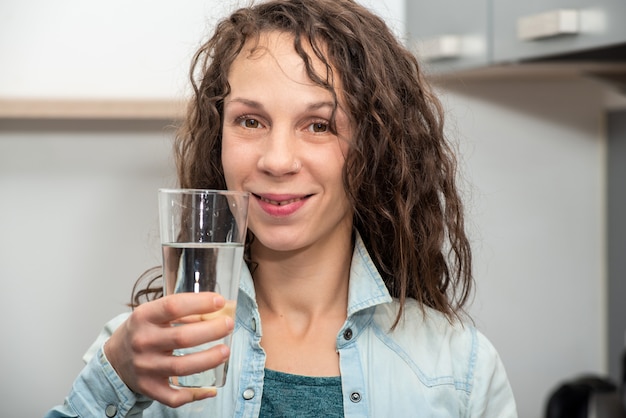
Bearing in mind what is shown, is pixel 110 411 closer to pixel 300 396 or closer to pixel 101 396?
pixel 101 396

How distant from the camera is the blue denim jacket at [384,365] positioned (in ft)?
3.73

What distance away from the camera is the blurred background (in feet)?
6.02

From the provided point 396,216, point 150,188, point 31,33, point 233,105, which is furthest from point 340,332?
point 31,33

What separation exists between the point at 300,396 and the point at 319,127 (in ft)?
1.06

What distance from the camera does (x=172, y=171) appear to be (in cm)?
191

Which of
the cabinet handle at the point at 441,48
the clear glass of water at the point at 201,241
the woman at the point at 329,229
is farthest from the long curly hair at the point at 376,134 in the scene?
the cabinet handle at the point at 441,48

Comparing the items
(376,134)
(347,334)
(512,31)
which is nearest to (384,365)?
(347,334)

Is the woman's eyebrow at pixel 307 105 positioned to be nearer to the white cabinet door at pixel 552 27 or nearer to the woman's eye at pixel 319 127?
the woman's eye at pixel 319 127

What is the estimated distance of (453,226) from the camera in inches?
51.1

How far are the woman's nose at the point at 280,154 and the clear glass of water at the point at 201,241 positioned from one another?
0.50 feet

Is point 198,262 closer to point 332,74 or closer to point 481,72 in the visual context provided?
point 332,74

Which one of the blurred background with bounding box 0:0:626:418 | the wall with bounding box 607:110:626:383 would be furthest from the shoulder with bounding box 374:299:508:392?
Result: the wall with bounding box 607:110:626:383

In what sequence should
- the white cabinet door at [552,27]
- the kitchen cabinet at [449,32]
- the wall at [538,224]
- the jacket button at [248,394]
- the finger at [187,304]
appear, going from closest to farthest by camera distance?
1. the finger at [187,304]
2. the jacket button at [248,394]
3. the white cabinet door at [552,27]
4. the kitchen cabinet at [449,32]
5. the wall at [538,224]

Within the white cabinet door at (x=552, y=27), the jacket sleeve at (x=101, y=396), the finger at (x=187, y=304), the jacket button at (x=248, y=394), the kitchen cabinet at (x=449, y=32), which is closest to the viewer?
the finger at (x=187, y=304)
